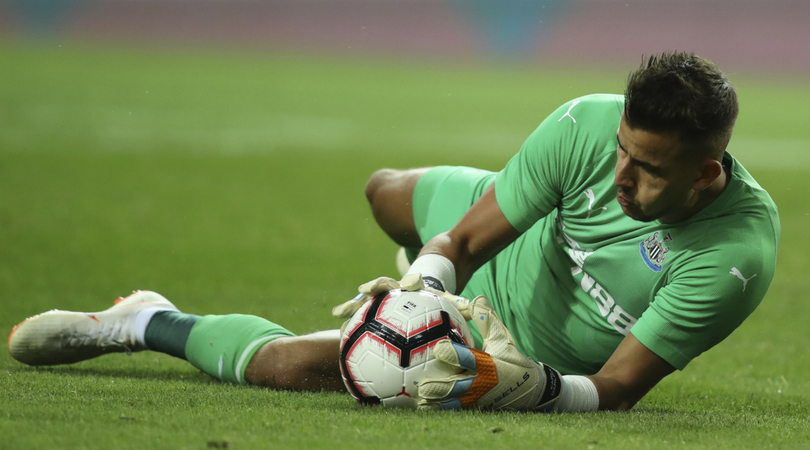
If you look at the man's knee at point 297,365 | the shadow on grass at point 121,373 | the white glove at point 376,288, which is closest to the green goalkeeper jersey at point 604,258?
the white glove at point 376,288

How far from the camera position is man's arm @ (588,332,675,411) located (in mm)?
2666

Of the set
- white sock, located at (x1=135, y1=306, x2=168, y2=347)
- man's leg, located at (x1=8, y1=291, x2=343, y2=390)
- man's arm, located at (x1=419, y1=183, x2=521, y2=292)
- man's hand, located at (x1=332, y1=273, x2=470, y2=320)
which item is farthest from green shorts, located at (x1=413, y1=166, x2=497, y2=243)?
white sock, located at (x1=135, y1=306, x2=168, y2=347)

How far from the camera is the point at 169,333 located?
3.18m

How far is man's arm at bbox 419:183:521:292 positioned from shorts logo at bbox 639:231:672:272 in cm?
41

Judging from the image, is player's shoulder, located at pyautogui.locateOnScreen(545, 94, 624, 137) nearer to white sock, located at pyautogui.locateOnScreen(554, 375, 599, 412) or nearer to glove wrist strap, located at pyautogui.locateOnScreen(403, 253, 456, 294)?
glove wrist strap, located at pyautogui.locateOnScreen(403, 253, 456, 294)

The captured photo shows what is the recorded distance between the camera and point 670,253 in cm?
270

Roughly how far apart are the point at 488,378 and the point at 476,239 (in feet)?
2.03

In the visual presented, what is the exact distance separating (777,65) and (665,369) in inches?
1248

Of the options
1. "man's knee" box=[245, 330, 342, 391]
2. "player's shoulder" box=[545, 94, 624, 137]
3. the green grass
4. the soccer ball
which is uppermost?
"player's shoulder" box=[545, 94, 624, 137]

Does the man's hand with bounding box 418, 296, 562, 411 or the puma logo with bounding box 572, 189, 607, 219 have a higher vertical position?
the puma logo with bounding box 572, 189, 607, 219

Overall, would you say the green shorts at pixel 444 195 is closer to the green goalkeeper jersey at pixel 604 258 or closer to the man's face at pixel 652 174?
the green goalkeeper jersey at pixel 604 258

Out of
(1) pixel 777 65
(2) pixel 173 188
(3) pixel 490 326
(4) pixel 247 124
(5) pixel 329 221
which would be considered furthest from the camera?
(1) pixel 777 65

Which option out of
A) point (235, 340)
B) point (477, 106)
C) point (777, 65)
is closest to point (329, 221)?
point (235, 340)

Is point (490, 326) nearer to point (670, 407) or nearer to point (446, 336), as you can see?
point (446, 336)
